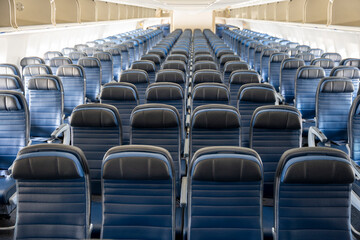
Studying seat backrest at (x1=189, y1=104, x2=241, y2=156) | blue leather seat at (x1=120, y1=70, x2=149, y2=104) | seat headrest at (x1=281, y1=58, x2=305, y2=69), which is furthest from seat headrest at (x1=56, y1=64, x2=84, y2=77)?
seat headrest at (x1=281, y1=58, x2=305, y2=69)

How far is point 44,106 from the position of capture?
6.07 metres

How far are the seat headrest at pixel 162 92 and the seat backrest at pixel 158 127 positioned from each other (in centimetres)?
129

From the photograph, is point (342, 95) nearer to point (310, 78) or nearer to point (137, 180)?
point (310, 78)

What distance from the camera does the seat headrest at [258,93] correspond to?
5.48 metres

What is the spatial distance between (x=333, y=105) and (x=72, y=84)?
4773 mm

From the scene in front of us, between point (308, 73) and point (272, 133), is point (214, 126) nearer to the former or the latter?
point (272, 133)

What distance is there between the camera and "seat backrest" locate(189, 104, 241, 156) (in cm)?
418

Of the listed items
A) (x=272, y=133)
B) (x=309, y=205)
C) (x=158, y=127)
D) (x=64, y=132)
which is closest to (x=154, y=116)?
(x=158, y=127)

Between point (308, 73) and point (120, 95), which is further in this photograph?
point (308, 73)

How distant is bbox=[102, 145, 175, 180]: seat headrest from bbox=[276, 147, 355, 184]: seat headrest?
2.74 ft

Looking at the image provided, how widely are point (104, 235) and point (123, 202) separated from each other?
28 centimetres

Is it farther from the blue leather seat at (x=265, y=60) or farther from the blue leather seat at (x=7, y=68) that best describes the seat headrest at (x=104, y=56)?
the blue leather seat at (x=265, y=60)

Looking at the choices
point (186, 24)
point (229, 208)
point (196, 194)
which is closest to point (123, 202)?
point (196, 194)

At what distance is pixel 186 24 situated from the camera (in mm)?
38125
